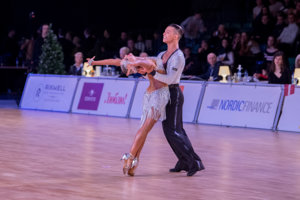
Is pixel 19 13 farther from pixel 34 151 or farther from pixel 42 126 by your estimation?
pixel 34 151

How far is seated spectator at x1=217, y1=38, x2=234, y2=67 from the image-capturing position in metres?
18.1

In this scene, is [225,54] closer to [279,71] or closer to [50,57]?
[279,71]

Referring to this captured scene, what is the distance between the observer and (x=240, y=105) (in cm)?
1395

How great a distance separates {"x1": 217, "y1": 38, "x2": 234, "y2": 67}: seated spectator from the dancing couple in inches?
416

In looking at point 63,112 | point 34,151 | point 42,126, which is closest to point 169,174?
point 34,151

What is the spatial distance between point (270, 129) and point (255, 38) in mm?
6211

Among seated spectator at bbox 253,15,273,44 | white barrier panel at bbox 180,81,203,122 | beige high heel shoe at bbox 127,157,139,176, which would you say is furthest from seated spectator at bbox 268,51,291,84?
beige high heel shoe at bbox 127,157,139,176

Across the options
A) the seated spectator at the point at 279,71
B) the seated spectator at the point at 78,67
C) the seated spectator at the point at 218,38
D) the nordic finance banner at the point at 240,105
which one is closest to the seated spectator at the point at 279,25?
the seated spectator at the point at 218,38

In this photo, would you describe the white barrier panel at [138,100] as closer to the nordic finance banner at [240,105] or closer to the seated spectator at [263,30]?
the nordic finance banner at [240,105]

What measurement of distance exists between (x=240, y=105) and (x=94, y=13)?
42.4ft

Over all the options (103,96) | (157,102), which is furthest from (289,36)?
(157,102)

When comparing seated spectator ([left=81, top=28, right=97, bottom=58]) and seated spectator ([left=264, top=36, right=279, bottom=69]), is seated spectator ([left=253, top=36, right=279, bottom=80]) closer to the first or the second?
seated spectator ([left=264, top=36, right=279, bottom=69])

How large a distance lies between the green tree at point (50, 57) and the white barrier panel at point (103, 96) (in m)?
1.73

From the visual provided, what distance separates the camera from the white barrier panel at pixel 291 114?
13211 mm
